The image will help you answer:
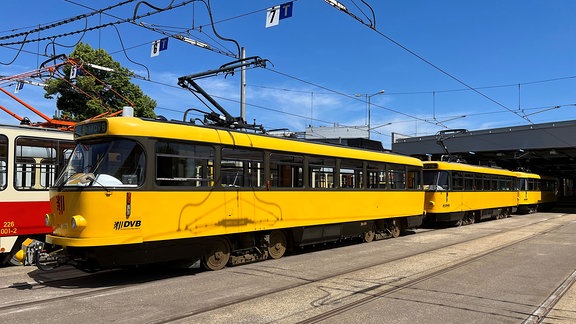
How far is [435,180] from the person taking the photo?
19.8 meters

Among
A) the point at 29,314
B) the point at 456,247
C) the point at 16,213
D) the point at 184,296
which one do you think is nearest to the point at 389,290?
the point at 184,296

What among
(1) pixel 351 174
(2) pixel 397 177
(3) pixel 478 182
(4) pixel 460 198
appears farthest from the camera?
(3) pixel 478 182

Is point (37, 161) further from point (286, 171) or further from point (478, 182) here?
point (478, 182)

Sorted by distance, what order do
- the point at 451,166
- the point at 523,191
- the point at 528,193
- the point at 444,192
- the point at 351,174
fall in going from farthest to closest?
the point at 528,193, the point at 523,191, the point at 451,166, the point at 444,192, the point at 351,174

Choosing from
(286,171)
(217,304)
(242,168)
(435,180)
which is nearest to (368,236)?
(286,171)

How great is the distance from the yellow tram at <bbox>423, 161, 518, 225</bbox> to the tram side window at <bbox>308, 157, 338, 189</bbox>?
8.76m

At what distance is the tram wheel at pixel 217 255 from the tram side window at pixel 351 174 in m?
4.29

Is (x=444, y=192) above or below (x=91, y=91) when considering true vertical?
below

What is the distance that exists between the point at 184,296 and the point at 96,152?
115 inches

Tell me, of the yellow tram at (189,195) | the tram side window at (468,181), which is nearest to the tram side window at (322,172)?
the yellow tram at (189,195)

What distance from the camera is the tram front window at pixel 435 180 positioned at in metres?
19.6

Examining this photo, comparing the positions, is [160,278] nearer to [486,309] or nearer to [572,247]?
[486,309]

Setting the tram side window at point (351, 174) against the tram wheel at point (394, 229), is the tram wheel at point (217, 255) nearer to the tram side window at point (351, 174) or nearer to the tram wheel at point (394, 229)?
the tram side window at point (351, 174)

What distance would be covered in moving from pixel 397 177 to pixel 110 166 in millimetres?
10123
